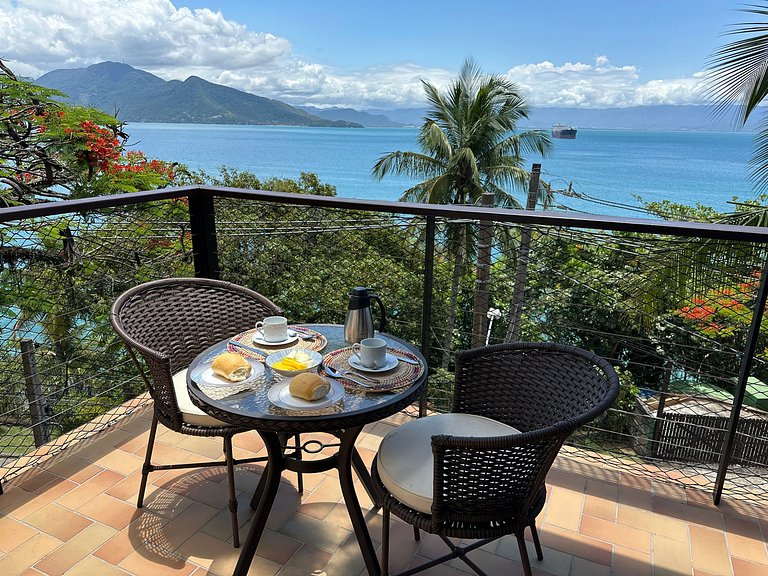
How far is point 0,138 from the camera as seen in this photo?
624 cm

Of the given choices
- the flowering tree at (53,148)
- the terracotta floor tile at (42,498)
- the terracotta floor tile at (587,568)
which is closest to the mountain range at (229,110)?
the flowering tree at (53,148)

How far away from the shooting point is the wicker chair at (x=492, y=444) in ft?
4.37

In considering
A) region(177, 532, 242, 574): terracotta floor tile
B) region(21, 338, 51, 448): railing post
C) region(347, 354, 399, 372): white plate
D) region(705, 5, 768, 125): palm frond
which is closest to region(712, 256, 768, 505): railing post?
region(347, 354, 399, 372): white plate

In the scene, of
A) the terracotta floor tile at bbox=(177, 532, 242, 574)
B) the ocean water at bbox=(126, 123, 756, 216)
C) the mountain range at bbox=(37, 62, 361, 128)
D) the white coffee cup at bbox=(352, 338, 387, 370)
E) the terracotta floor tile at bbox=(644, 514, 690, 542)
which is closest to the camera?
the white coffee cup at bbox=(352, 338, 387, 370)

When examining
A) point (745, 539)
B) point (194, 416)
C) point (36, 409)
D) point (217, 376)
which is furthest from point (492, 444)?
point (36, 409)

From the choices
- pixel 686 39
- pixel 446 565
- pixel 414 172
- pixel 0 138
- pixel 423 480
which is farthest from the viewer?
pixel 686 39

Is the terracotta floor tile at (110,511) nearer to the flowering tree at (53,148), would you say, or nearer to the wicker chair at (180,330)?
the wicker chair at (180,330)

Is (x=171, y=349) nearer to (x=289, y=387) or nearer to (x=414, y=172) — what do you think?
(x=289, y=387)

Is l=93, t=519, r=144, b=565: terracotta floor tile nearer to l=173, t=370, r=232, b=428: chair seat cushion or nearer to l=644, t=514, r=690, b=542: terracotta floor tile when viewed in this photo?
l=173, t=370, r=232, b=428: chair seat cushion

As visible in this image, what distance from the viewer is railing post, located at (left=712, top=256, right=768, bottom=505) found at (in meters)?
1.98

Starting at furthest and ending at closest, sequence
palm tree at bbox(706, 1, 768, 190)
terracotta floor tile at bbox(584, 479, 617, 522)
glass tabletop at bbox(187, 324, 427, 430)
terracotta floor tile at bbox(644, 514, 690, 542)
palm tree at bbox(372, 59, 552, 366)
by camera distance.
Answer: palm tree at bbox(372, 59, 552, 366), palm tree at bbox(706, 1, 768, 190), terracotta floor tile at bbox(584, 479, 617, 522), terracotta floor tile at bbox(644, 514, 690, 542), glass tabletop at bbox(187, 324, 427, 430)

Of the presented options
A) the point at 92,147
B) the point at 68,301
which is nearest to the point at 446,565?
the point at 92,147

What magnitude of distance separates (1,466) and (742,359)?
3.20 metres

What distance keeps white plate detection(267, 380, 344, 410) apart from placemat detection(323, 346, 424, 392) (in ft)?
0.19
